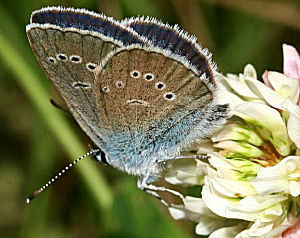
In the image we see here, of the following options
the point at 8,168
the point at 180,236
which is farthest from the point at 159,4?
the point at 180,236

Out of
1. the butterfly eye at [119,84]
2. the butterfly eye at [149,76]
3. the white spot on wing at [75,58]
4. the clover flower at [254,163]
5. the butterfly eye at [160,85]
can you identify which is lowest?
the clover flower at [254,163]

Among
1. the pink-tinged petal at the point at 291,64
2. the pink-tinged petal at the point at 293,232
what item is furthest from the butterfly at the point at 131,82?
the pink-tinged petal at the point at 293,232

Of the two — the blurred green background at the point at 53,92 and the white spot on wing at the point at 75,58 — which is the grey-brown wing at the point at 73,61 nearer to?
the white spot on wing at the point at 75,58

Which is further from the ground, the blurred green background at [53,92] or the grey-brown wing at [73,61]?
the grey-brown wing at [73,61]

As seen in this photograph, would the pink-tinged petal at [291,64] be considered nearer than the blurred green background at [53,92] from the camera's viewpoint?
Yes

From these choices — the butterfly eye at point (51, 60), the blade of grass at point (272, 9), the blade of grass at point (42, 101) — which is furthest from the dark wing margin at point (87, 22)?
the blade of grass at point (272, 9)

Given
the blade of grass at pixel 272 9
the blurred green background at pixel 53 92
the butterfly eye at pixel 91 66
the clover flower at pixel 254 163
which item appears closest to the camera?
the clover flower at pixel 254 163

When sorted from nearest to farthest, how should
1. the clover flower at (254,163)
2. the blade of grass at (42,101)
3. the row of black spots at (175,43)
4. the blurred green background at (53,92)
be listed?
the clover flower at (254,163) → the row of black spots at (175,43) → the blade of grass at (42,101) → the blurred green background at (53,92)

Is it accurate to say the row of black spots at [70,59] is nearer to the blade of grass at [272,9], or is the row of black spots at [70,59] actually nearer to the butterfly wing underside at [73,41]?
the butterfly wing underside at [73,41]
